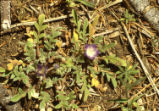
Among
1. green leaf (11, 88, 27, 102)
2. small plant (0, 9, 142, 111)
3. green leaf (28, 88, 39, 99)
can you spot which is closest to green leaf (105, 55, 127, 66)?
small plant (0, 9, 142, 111)

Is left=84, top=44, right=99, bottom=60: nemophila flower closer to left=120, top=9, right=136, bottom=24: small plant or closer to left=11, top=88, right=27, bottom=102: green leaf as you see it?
left=120, top=9, right=136, bottom=24: small plant

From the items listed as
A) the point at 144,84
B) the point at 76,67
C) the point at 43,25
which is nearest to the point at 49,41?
the point at 43,25

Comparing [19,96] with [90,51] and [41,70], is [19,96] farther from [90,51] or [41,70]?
[90,51]

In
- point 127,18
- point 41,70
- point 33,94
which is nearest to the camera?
point 41,70

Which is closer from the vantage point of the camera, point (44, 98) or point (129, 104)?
point (44, 98)

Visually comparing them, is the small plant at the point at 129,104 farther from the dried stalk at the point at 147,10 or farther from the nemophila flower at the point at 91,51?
the dried stalk at the point at 147,10

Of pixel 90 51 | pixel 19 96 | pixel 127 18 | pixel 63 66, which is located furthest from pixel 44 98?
pixel 127 18

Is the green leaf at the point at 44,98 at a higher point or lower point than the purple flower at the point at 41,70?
lower

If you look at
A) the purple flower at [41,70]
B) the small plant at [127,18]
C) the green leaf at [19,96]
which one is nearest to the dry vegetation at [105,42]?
the small plant at [127,18]
